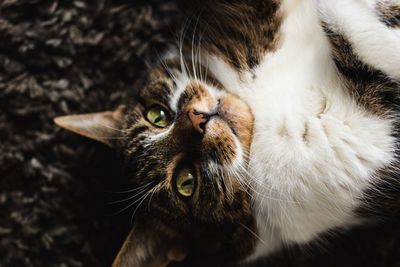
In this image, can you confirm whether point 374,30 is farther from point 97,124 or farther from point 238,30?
point 97,124

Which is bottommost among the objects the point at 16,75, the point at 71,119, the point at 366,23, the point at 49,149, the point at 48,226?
the point at 48,226

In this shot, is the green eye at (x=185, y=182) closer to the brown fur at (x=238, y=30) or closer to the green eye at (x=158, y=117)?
the green eye at (x=158, y=117)

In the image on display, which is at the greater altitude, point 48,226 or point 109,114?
point 109,114

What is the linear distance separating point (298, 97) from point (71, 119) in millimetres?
663

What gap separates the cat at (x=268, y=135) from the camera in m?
1.12

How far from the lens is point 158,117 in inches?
51.4

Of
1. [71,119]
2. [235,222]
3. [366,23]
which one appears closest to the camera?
[366,23]

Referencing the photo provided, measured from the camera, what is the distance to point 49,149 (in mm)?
1556

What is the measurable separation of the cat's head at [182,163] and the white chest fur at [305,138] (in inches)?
2.0

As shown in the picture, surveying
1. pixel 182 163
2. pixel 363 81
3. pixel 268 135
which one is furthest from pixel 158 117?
pixel 363 81

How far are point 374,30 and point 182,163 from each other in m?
0.57

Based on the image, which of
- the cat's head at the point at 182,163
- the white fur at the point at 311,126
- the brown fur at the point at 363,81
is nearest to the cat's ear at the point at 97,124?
the cat's head at the point at 182,163

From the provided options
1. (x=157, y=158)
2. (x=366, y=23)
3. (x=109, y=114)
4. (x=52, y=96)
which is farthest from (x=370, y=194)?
(x=52, y=96)

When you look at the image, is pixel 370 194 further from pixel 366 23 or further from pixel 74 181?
pixel 74 181
